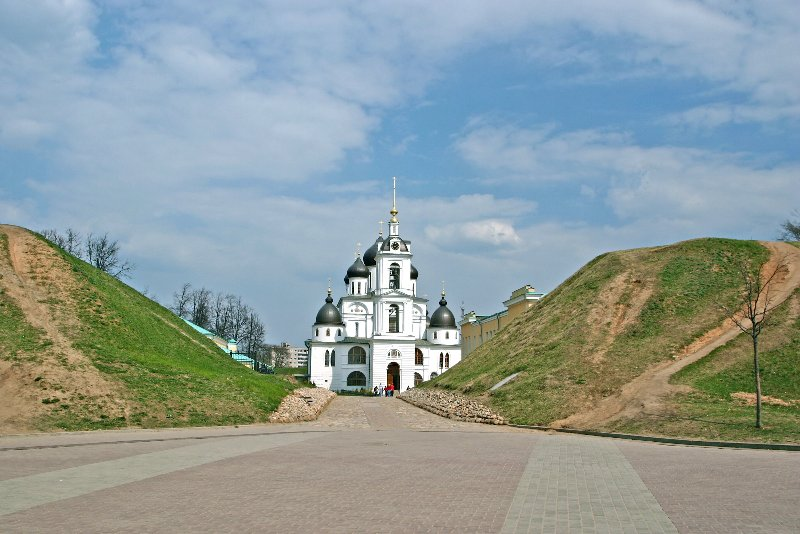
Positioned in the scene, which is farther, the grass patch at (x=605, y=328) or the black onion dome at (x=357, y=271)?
the black onion dome at (x=357, y=271)

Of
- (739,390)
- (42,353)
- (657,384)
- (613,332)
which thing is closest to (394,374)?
(613,332)

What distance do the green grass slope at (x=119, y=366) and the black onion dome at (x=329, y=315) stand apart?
147 feet

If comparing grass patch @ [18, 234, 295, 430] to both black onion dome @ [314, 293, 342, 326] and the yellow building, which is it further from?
black onion dome @ [314, 293, 342, 326]

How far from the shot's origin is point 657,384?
26859mm

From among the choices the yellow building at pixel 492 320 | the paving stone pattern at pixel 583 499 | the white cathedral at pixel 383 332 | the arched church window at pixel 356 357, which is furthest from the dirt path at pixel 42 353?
the arched church window at pixel 356 357

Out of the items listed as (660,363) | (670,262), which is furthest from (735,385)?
(670,262)

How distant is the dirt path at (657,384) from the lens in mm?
25109

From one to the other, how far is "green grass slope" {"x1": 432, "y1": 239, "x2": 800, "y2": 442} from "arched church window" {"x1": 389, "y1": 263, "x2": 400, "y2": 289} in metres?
34.7

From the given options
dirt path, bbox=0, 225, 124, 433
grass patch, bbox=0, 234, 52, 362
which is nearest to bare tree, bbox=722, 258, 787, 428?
dirt path, bbox=0, 225, 124, 433

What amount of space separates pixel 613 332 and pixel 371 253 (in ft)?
186

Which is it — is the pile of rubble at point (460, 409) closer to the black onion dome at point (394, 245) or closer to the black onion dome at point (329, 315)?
the black onion dome at point (394, 245)

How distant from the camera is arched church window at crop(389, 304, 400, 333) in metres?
78.5

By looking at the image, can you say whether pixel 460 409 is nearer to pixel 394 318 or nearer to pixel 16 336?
pixel 16 336

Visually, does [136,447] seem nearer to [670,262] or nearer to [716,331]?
[716,331]
